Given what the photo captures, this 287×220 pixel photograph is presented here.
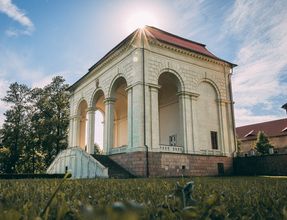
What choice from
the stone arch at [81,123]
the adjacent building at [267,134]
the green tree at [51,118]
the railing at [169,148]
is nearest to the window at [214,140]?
the railing at [169,148]

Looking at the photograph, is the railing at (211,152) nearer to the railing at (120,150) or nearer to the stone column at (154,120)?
the stone column at (154,120)

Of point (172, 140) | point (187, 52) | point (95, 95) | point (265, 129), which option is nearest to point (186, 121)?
point (172, 140)

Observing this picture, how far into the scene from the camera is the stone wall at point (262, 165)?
2112 centimetres

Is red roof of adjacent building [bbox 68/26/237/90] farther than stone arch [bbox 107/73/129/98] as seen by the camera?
No

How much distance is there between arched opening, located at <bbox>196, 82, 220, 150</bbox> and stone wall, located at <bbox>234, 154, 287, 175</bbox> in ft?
8.99

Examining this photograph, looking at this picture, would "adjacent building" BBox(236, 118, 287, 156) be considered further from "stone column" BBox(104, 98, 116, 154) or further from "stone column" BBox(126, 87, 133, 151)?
"stone column" BBox(126, 87, 133, 151)

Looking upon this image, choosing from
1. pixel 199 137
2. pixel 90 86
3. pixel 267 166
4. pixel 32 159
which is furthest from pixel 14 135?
pixel 267 166

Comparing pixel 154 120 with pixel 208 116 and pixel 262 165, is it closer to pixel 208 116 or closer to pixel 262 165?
pixel 208 116

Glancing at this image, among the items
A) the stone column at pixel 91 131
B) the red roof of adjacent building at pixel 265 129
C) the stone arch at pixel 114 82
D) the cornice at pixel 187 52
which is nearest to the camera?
the cornice at pixel 187 52

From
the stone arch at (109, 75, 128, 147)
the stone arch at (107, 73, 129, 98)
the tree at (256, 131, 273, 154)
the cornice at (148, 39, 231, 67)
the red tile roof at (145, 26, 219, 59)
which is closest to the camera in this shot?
the cornice at (148, 39, 231, 67)

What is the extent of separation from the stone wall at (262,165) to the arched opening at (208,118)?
2.74 metres

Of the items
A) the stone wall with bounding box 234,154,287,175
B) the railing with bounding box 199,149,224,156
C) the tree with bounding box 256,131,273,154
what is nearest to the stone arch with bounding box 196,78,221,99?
the railing with bounding box 199,149,224,156

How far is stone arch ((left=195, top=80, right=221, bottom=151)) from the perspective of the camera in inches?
955

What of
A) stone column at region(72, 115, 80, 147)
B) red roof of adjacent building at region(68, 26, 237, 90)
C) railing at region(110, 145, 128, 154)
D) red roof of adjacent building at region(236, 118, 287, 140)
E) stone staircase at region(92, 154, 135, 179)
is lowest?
stone staircase at region(92, 154, 135, 179)
